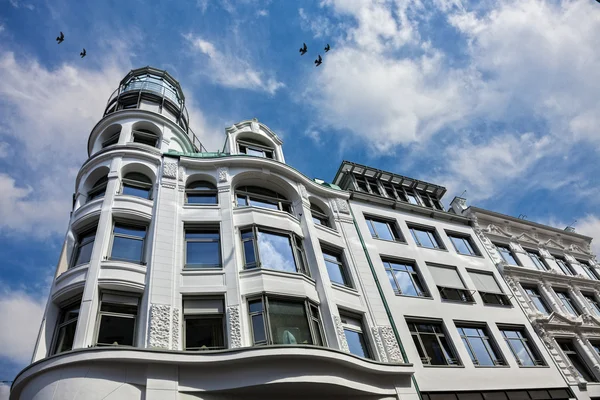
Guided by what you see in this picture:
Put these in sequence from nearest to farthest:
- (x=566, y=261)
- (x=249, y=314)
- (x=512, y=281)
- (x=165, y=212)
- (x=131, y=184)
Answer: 1. (x=249, y=314)
2. (x=165, y=212)
3. (x=131, y=184)
4. (x=512, y=281)
5. (x=566, y=261)

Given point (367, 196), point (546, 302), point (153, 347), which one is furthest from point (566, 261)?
point (153, 347)

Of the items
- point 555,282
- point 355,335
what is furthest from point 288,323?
point 555,282

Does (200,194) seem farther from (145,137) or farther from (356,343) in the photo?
(356,343)

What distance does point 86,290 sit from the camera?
14.4 metres

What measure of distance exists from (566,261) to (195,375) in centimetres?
2896

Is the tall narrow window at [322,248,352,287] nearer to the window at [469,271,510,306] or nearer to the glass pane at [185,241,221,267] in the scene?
the glass pane at [185,241,221,267]

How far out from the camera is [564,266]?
2995 cm

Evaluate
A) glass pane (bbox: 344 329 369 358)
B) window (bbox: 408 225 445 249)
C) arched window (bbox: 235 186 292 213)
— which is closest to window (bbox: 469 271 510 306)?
window (bbox: 408 225 445 249)

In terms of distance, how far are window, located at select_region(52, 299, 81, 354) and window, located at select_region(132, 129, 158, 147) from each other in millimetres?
9843

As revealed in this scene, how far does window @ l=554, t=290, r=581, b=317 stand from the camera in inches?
1022

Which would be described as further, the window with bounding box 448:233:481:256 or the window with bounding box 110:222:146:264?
the window with bounding box 448:233:481:256

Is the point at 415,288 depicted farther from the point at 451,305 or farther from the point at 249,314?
the point at 249,314

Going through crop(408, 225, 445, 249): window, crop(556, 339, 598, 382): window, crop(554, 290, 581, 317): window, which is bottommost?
crop(556, 339, 598, 382): window

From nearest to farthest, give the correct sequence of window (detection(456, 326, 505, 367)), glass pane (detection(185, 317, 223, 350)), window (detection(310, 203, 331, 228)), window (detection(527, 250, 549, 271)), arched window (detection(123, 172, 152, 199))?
glass pane (detection(185, 317, 223, 350))
arched window (detection(123, 172, 152, 199))
window (detection(456, 326, 505, 367))
window (detection(310, 203, 331, 228))
window (detection(527, 250, 549, 271))
